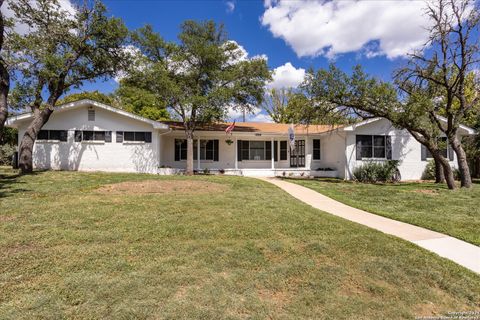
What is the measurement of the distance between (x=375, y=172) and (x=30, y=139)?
18.8 m

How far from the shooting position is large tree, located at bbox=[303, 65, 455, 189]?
12.8m

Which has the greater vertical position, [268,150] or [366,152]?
[268,150]

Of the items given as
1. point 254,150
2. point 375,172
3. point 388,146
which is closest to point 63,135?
point 254,150

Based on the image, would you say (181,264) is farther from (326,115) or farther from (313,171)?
(313,171)

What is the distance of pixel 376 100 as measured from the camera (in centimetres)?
1356

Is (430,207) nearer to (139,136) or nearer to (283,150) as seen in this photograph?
(283,150)

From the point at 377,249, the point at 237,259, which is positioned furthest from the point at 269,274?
the point at 377,249

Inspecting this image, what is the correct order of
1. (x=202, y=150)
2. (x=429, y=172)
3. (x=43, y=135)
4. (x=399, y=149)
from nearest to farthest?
(x=43, y=135)
(x=399, y=149)
(x=429, y=172)
(x=202, y=150)

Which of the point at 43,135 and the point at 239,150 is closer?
the point at 43,135

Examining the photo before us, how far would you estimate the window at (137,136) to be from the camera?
16.7 meters

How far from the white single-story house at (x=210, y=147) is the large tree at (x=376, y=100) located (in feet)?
8.71

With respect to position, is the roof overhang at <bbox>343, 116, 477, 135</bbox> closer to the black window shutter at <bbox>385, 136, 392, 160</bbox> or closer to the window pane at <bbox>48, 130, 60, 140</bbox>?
the black window shutter at <bbox>385, 136, 392, 160</bbox>

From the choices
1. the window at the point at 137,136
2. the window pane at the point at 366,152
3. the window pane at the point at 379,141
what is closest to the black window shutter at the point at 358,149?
the window pane at the point at 366,152

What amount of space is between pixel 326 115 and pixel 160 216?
11.6 m
